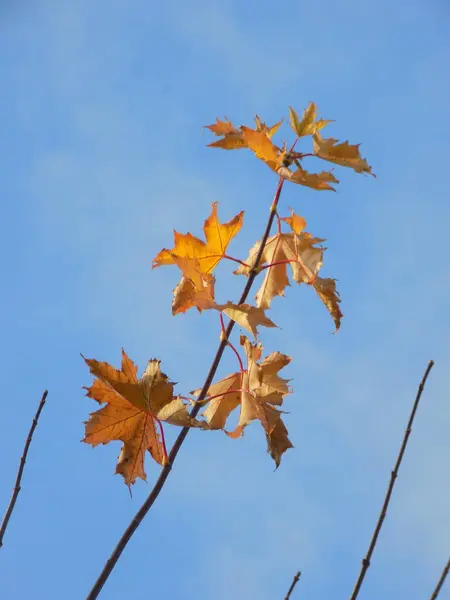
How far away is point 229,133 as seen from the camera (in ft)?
8.74

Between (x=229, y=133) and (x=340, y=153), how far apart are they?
41cm

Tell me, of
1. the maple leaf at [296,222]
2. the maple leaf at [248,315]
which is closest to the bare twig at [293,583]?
the maple leaf at [248,315]

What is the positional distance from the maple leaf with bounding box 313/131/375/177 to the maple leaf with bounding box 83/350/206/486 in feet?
3.06

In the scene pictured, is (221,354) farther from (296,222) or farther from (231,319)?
(296,222)

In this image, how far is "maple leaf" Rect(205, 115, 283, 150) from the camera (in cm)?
265

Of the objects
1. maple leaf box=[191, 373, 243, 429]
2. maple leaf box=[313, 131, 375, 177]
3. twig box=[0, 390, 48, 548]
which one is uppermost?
maple leaf box=[313, 131, 375, 177]

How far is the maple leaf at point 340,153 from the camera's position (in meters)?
2.57

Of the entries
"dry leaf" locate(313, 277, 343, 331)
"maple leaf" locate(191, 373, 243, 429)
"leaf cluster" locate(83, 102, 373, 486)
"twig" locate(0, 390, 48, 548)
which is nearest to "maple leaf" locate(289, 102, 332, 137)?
"leaf cluster" locate(83, 102, 373, 486)

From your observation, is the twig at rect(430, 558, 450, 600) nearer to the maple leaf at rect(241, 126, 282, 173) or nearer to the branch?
the branch

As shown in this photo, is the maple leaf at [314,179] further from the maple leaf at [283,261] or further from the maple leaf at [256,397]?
the maple leaf at [256,397]

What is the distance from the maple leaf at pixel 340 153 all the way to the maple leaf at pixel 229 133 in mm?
196

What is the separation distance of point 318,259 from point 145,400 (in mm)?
823

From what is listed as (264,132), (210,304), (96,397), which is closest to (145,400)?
(96,397)

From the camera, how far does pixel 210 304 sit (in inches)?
99.0
